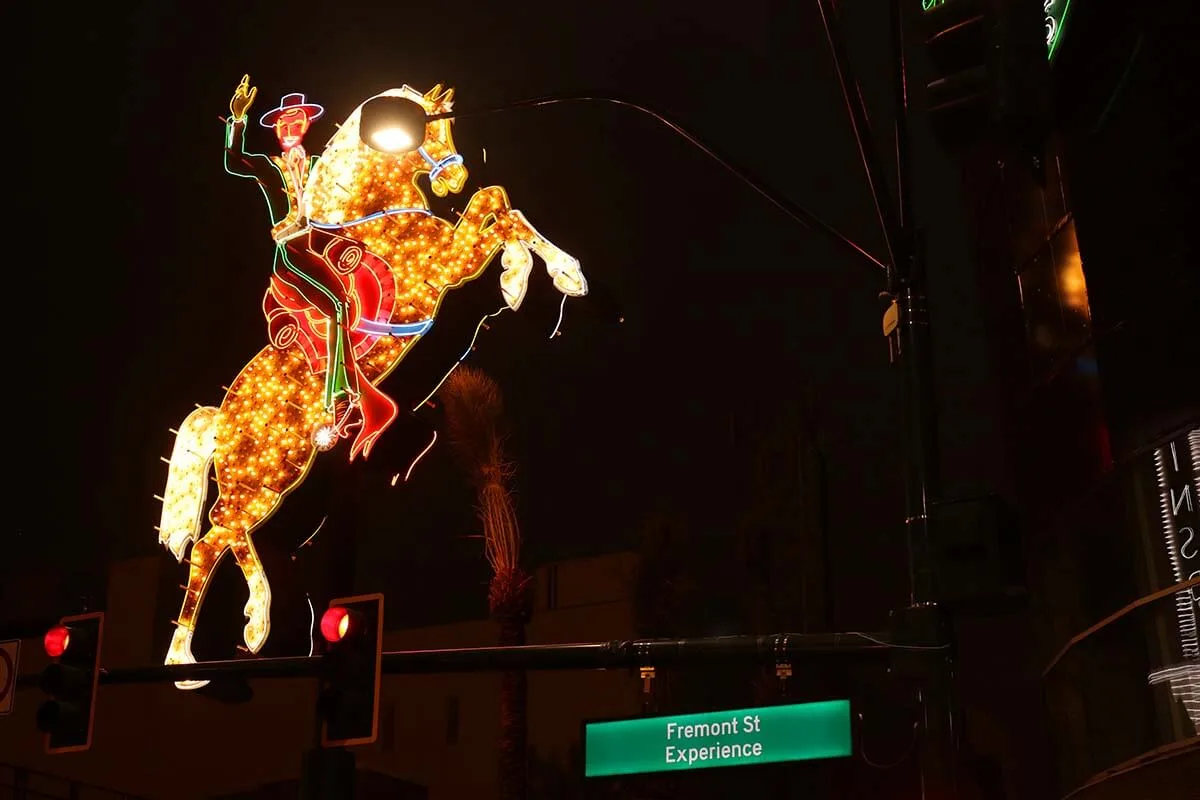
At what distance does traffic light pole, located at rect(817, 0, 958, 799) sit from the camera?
7703 mm

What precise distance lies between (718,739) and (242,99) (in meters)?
11.9

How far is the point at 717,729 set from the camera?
9.91 metres

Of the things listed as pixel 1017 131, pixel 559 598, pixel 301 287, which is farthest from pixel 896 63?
pixel 559 598

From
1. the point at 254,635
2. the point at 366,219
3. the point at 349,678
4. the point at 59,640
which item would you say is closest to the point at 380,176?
the point at 366,219

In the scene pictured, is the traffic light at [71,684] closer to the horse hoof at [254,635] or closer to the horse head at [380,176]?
the horse hoof at [254,635]

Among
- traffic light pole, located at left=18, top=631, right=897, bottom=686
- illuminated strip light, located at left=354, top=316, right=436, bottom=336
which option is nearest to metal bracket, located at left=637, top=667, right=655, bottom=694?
traffic light pole, located at left=18, top=631, right=897, bottom=686

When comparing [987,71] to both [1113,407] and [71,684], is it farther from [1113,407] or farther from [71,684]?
[71,684]

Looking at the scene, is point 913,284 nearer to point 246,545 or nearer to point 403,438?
point 403,438

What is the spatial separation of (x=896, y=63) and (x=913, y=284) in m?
1.42

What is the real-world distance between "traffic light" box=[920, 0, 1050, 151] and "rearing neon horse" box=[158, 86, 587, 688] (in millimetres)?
9490

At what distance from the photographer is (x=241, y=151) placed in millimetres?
17578

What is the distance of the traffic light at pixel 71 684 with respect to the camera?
11.8 metres

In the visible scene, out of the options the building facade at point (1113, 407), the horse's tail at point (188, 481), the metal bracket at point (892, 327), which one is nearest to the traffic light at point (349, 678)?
the metal bracket at point (892, 327)

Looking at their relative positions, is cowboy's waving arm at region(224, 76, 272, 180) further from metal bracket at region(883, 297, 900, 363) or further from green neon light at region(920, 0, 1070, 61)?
metal bracket at region(883, 297, 900, 363)
